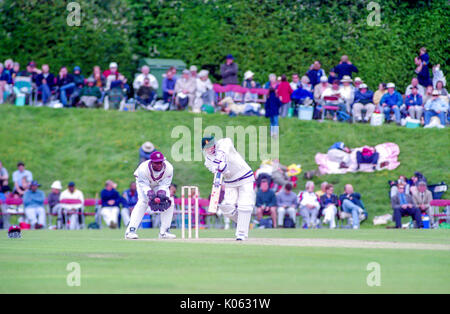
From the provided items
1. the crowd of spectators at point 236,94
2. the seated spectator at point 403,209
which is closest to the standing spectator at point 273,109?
the crowd of spectators at point 236,94

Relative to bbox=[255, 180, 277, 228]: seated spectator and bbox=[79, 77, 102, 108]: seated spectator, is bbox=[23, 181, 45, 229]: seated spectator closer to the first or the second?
bbox=[255, 180, 277, 228]: seated spectator

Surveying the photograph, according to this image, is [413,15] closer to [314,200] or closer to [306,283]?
[314,200]

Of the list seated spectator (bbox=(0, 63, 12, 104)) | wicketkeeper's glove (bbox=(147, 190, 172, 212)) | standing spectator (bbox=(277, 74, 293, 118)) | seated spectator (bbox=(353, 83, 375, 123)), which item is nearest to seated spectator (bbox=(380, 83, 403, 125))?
seated spectator (bbox=(353, 83, 375, 123))

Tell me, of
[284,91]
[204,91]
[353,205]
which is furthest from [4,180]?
[353,205]

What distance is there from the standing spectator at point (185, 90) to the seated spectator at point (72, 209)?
7.20 metres

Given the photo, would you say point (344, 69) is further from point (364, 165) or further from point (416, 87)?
point (364, 165)

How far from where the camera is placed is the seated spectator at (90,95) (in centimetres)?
3628

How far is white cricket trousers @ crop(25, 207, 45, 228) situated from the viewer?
29516mm

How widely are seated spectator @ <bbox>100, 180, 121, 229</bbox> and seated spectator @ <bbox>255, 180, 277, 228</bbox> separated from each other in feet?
13.2

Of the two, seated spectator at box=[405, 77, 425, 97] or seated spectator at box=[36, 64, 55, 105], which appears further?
seated spectator at box=[405, 77, 425, 97]

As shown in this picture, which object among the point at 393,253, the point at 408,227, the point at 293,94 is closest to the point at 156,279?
the point at 393,253
